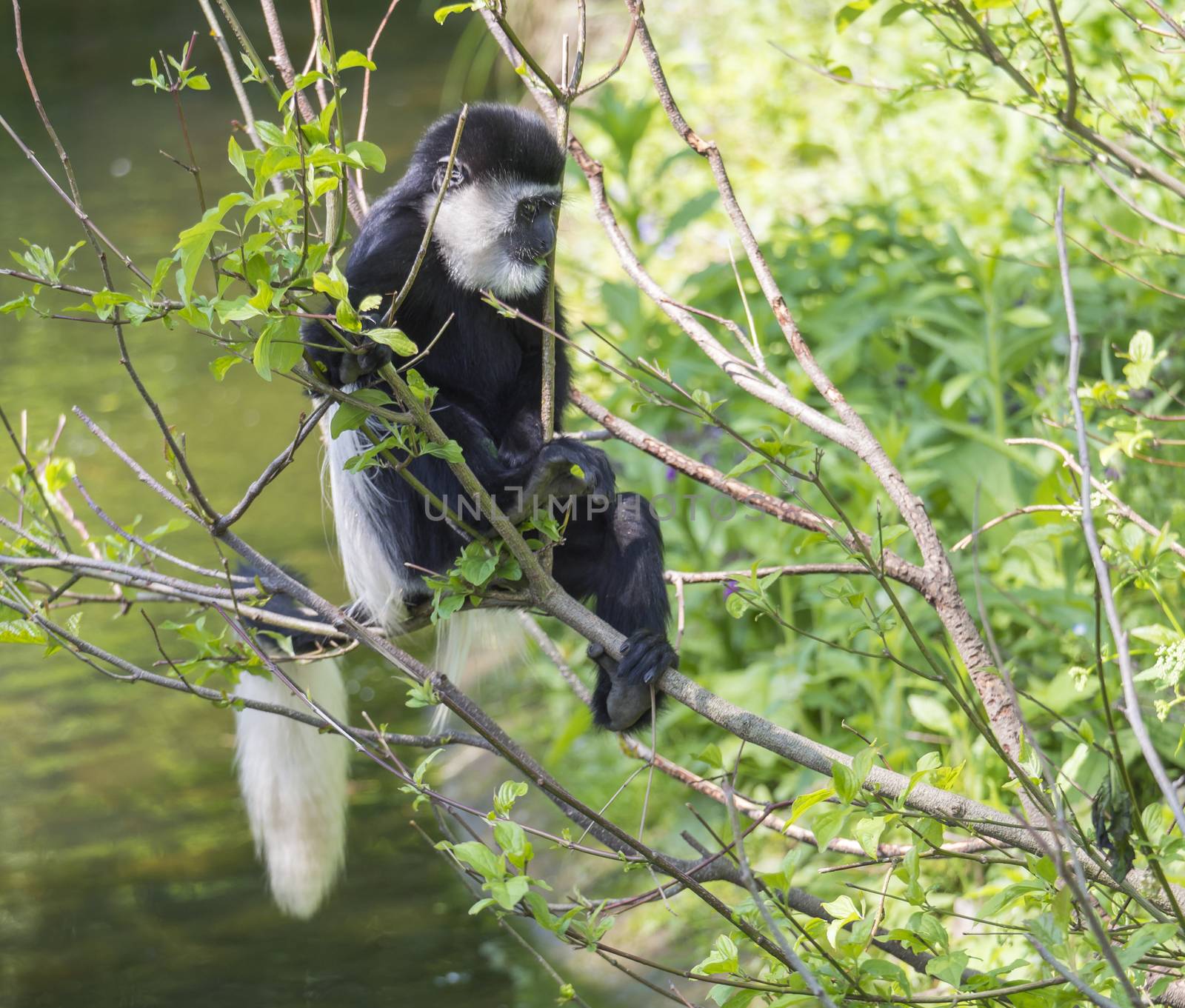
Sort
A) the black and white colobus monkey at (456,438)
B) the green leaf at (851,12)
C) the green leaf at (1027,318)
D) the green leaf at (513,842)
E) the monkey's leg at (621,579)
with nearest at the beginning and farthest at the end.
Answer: the green leaf at (513,842) < the green leaf at (851,12) < the monkey's leg at (621,579) < the black and white colobus monkey at (456,438) < the green leaf at (1027,318)

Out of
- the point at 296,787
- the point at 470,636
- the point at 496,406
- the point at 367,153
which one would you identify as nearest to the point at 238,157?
the point at 367,153

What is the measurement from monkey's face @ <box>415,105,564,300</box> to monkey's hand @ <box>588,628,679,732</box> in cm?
81

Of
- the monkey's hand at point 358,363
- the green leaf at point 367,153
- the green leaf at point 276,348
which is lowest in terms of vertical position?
the monkey's hand at point 358,363

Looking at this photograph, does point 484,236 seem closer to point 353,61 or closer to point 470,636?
point 470,636

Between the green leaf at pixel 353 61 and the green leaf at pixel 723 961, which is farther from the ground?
the green leaf at pixel 353 61

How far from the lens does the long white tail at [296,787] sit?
8.34 feet

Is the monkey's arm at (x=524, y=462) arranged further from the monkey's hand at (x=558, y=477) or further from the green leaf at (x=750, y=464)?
the green leaf at (x=750, y=464)

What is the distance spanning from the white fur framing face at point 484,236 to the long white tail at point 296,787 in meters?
0.85

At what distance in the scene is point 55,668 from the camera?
14.5 feet

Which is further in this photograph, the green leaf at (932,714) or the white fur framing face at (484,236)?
the green leaf at (932,714)

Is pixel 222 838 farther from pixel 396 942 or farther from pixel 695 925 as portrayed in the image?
pixel 695 925

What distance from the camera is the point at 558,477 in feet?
6.88

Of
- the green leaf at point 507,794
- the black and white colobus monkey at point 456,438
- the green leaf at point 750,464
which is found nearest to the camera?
the green leaf at point 507,794

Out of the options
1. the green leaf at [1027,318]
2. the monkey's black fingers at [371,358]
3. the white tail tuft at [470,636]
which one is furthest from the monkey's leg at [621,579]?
the green leaf at [1027,318]
